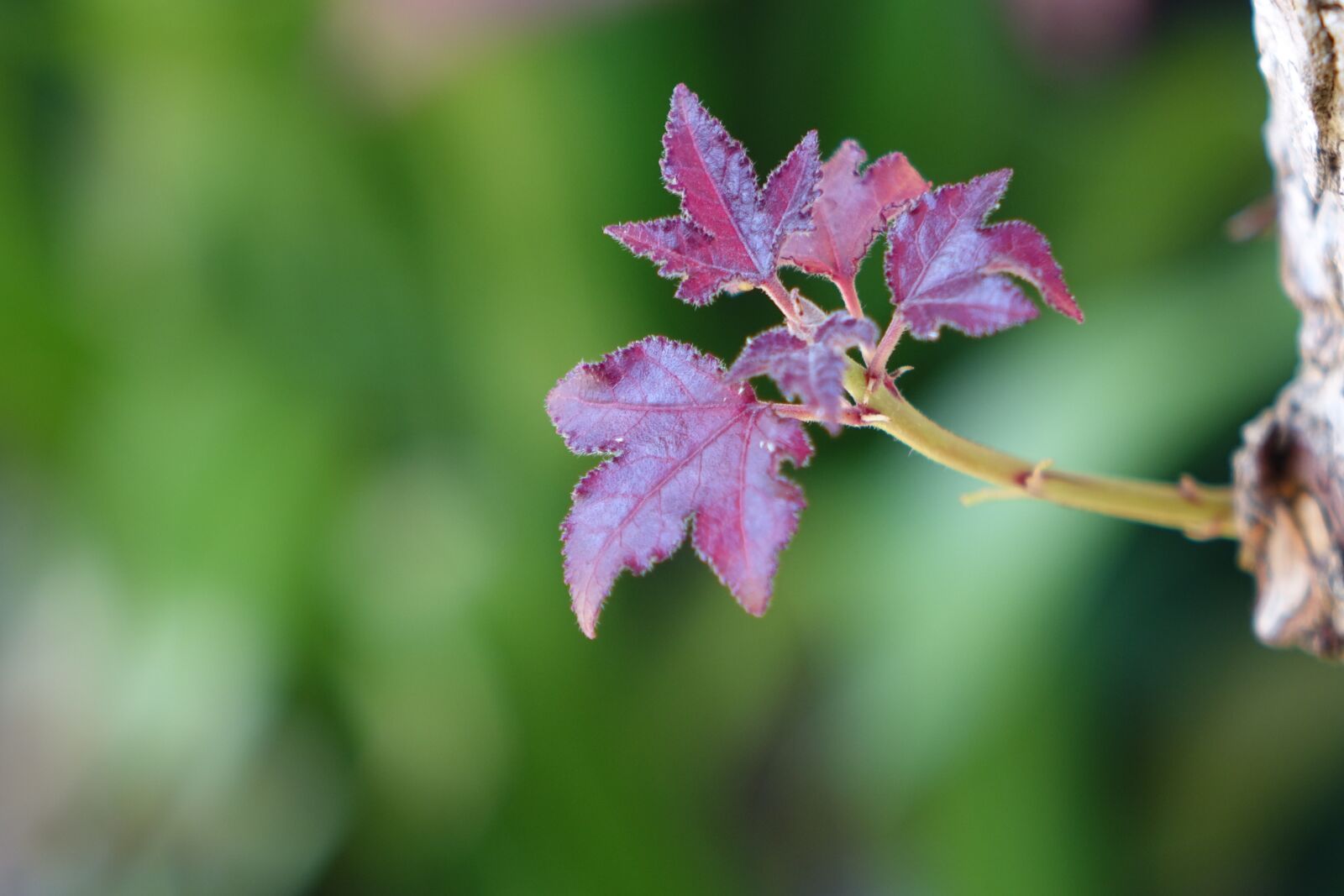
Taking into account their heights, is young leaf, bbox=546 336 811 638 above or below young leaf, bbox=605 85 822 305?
below

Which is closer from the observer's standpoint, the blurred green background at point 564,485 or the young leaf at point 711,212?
the young leaf at point 711,212

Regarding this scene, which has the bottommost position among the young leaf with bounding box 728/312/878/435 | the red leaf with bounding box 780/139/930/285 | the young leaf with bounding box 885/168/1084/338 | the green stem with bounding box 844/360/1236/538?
the green stem with bounding box 844/360/1236/538

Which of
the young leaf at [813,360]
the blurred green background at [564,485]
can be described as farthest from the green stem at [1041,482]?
the blurred green background at [564,485]

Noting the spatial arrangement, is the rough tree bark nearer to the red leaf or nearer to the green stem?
the green stem

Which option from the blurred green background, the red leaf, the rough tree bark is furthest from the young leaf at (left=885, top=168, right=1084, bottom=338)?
the blurred green background

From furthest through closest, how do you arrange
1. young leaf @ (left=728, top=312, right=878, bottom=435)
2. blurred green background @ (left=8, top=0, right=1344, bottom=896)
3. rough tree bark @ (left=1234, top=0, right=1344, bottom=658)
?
1. blurred green background @ (left=8, top=0, right=1344, bottom=896)
2. rough tree bark @ (left=1234, top=0, right=1344, bottom=658)
3. young leaf @ (left=728, top=312, right=878, bottom=435)

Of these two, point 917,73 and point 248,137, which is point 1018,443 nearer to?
point 917,73

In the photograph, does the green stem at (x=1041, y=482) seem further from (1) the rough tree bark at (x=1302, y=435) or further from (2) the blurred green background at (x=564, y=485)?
(2) the blurred green background at (x=564, y=485)

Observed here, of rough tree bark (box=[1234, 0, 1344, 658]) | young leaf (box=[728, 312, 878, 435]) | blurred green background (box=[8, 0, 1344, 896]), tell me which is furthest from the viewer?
blurred green background (box=[8, 0, 1344, 896])
